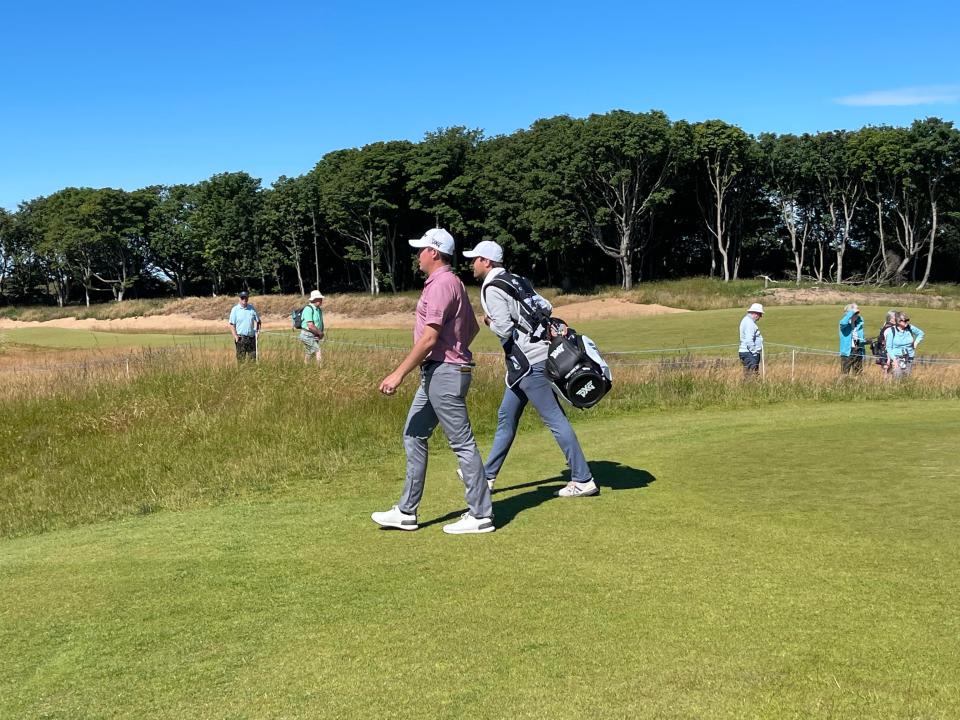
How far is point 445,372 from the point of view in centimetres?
585

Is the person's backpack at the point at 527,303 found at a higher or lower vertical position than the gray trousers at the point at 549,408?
higher

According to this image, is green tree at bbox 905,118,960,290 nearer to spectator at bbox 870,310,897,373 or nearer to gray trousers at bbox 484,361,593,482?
spectator at bbox 870,310,897,373

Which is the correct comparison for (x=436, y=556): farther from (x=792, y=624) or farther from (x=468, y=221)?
(x=468, y=221)

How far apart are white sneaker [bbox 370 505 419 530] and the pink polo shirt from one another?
1.17 m

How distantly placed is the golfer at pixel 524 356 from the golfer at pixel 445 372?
499 mm

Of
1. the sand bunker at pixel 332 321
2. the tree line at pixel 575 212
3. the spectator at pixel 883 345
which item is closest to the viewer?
the spectator at pixel 883 345

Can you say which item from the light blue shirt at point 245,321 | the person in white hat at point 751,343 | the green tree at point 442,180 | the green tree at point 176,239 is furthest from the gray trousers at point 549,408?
the green tree at point 176,239

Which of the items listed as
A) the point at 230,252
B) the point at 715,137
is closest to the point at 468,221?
the point at 715,137

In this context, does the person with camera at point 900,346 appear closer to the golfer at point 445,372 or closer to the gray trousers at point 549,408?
the gray trousers at point 549,408

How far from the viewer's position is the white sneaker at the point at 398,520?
237 inches

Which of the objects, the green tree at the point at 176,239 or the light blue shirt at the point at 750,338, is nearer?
the light blue shirt at the point at 750,338

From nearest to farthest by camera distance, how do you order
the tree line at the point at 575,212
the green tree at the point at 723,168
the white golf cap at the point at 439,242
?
the white golf cap at the point at 439,242, the tree line at the point at 575,212, the green tree at the point at 723,168

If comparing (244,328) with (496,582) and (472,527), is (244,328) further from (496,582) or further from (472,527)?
(496,582)

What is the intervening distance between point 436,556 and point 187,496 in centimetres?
366
